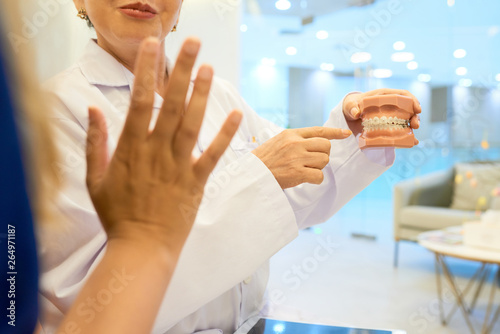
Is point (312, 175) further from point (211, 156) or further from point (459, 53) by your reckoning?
point (459, 53)

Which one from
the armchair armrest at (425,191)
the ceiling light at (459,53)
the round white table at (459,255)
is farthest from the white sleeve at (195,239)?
the ceiling light at (459,53)

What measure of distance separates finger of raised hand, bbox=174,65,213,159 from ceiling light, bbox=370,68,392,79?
18.7ft

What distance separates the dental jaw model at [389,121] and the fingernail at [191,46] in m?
0.69

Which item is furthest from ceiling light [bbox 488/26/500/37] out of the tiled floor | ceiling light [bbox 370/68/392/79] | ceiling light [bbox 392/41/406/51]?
the tiled floor

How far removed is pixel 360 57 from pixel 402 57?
21.0 inches

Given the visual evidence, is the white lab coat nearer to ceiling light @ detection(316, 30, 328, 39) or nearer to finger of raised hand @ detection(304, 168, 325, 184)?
finger of raised hand @ detection(304, 168, 325, 184)

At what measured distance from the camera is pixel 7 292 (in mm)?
401

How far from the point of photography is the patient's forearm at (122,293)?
0.44m

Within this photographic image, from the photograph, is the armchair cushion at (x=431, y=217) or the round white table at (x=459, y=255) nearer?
the round white table at (x=459, y=255)

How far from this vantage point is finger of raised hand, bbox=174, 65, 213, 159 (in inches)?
17.6

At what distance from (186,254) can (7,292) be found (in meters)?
0.42

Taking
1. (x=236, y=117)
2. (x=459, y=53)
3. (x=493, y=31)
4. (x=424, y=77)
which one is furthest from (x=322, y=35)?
(x=236, y=117)

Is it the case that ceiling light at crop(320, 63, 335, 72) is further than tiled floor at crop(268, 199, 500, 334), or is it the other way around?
ceiling light at crop(320, 63, 335, 72)

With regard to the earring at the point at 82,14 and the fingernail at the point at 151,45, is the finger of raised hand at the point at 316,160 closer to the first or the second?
the fingernail at the point at 151,45
